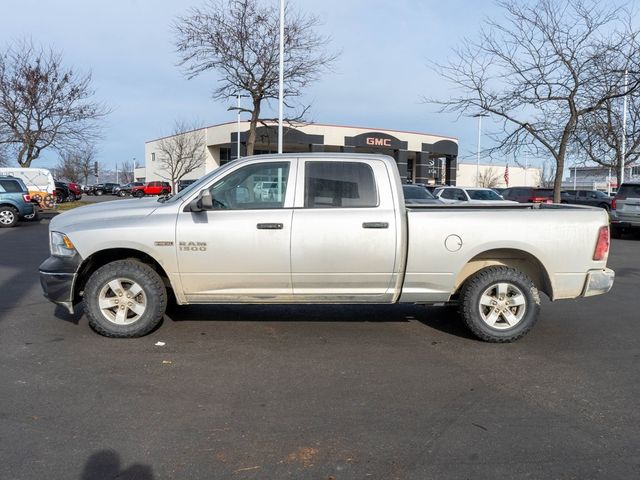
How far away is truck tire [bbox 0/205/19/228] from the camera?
771 inches

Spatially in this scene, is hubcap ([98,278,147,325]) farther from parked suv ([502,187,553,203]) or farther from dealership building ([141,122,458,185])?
dealership building ([141,122,458,185])

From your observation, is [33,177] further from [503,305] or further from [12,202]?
[503,305]

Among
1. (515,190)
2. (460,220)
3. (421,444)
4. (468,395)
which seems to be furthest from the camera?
(515,190)

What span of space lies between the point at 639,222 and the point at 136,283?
53.0 feet

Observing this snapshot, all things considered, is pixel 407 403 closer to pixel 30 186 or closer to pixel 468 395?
pixel 468 395

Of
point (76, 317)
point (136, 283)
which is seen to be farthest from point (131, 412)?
point (76, 317)

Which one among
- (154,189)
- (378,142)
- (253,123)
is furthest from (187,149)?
(253,123)

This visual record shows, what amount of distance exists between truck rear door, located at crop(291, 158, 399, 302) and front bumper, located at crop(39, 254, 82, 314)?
2202 millimetres

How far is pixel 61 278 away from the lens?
5629mm

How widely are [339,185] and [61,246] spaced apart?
2.89 m

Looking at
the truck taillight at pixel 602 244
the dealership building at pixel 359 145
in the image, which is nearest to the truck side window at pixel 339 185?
the truck taillight at pixel 602 244

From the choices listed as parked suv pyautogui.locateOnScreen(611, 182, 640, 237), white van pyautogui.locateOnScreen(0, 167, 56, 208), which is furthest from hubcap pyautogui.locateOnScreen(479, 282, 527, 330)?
white van pyautogui.locateOnScreen(0, 167, 56, 208)

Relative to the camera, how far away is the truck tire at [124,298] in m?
5.68

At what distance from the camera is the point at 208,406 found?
4.14 metres
